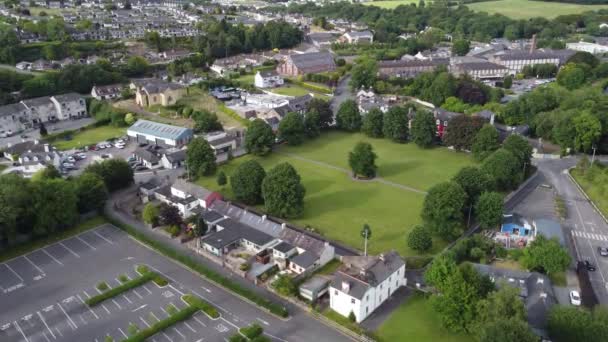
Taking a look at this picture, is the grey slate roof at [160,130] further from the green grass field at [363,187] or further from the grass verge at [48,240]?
the grass verge at [48,240]

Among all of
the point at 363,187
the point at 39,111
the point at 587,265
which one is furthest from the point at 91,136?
the point at 587,265

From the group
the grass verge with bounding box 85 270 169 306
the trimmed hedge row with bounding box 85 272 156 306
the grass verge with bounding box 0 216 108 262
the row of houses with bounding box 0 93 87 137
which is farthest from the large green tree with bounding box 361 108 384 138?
the row of houses with bounding box 0 93 87 137

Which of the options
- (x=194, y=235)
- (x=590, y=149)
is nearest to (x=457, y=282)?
(x=194, y=235)

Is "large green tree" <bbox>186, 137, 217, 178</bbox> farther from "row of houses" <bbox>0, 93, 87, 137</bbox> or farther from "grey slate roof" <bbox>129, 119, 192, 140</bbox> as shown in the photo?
"row of houses" <bbox>0, 93, 87, 137</bbox>

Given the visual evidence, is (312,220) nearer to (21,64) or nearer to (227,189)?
(227,189)

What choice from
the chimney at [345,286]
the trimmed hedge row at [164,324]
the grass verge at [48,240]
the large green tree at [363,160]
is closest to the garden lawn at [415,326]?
the chimney at [345,286]

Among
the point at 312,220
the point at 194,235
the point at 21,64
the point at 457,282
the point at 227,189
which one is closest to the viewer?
the point at 457,282

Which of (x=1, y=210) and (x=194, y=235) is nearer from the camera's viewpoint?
(x=1, y=210)

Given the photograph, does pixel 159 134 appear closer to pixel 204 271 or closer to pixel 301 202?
pixel 301 202
